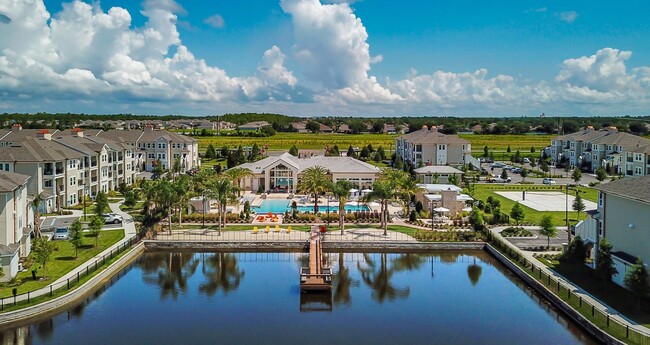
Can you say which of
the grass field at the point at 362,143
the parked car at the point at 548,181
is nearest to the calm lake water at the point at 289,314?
the parked car at the point at 548,181

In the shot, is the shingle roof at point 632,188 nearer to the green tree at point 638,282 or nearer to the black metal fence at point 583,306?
the green tree at point 638,282

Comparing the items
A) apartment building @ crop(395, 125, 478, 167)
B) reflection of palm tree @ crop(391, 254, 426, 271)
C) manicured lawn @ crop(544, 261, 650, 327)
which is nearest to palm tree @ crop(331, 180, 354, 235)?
reflection of palm tree @ crop(391, 254, 426, 271)

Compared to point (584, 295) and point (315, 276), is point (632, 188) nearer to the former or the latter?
point (584, 295)

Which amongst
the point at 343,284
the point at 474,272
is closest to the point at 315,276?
the point at 343,284

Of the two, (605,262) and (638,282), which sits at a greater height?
(605,262)

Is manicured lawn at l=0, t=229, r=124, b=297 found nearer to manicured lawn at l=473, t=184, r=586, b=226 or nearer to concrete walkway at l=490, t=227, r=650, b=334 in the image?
concrete walkway at l=490, t=227, r=650, b=334

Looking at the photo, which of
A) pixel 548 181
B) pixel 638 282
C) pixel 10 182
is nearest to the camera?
pixel 638 282

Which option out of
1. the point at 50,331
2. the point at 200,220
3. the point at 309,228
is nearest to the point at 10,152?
the point at 200,220
